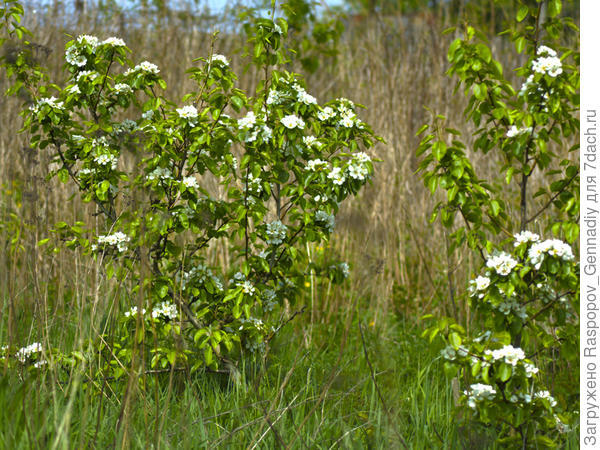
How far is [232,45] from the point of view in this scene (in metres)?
7.56

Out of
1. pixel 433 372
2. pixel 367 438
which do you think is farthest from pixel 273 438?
pixel 433 372

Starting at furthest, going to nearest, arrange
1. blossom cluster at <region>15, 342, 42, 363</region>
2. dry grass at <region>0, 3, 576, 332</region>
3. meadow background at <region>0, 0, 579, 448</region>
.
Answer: dry grass at <region>0, 3, 576, 332</region>, blossom cluster at <region>15, 342, 42, 363</region>, meadow background at <region>0, 0, 579, 448</region>

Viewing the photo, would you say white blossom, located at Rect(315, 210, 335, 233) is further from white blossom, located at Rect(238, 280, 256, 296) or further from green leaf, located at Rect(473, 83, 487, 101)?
green leaf, located at Rect(473, 83, 487, 101)

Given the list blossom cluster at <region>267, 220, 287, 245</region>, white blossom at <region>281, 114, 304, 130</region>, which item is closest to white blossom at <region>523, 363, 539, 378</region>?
blossom cluster at <region>267, 220, 287, 245</region>

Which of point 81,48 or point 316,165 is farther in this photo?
point 81,48

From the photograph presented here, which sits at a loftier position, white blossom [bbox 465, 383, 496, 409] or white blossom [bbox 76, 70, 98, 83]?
white blossom [bbox 76, 70, 98, 83]

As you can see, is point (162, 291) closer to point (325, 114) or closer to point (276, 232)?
point (276, 232)

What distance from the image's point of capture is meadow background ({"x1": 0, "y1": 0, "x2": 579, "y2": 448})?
2.11 m

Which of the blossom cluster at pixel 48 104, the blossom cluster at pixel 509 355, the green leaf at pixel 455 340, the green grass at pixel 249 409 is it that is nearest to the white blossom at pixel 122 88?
the blossom cluster at pixel 48 104

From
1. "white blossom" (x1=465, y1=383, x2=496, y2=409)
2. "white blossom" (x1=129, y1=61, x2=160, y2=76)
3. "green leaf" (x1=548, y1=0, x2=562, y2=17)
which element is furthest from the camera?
"white blossom" (x1=129, y1=61, x2=160, y2=76)

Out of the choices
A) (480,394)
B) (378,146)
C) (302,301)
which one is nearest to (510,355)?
(480,394)

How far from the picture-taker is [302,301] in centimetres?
418

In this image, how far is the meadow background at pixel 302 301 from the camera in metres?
2.11
